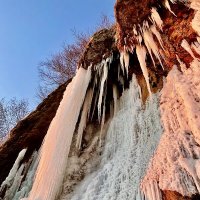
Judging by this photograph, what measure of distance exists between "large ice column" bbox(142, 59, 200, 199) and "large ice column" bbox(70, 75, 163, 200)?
366 millimetres

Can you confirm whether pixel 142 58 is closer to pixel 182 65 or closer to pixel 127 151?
pixel 182 65

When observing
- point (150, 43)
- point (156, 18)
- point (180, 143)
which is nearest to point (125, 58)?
point (150, 43)

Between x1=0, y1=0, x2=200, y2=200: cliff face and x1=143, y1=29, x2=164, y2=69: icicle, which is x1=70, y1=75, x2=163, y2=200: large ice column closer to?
x1=0, y1=0, x2=200, y2=200: cliff face

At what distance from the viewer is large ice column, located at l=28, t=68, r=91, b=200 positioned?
333 cm

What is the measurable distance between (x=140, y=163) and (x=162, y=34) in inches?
60.4

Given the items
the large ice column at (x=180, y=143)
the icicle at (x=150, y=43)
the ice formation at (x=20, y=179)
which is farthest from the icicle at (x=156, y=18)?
the ice formation at (x=20, y=179)

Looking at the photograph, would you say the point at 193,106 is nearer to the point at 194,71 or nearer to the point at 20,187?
the point at 194,71

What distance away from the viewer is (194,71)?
3.04 m

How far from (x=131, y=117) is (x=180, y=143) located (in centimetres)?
151

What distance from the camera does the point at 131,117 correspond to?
12.9ft

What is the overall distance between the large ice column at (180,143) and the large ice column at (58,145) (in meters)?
1.23

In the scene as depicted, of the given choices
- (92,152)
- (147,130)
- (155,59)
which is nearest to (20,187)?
(92,152)

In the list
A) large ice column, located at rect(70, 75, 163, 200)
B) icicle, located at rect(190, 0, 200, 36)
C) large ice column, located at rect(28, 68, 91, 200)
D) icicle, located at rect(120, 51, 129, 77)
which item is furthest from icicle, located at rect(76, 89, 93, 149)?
icicle, located at rect(190, 0, 200, 36)

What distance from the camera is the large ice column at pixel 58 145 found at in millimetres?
3326
